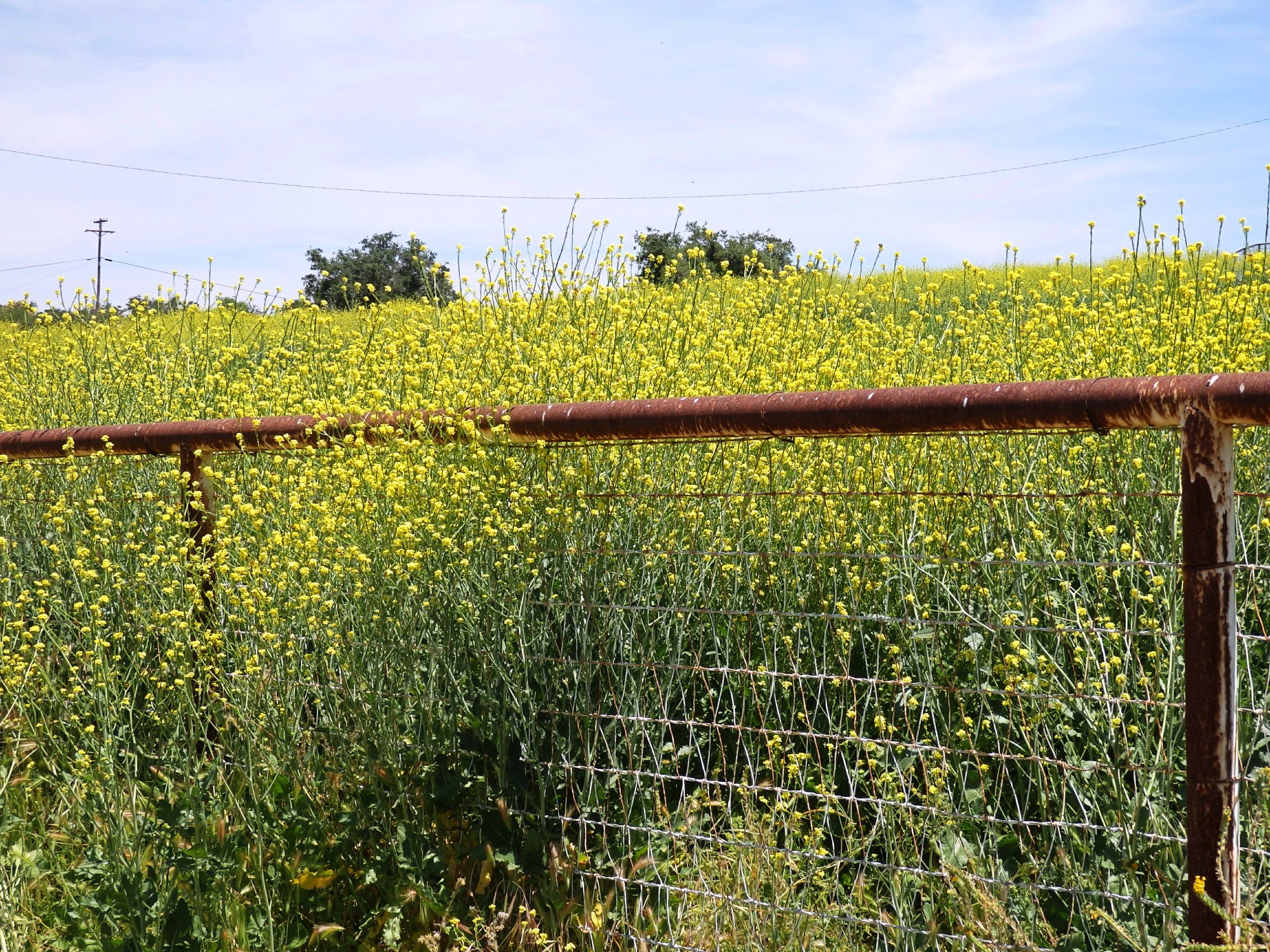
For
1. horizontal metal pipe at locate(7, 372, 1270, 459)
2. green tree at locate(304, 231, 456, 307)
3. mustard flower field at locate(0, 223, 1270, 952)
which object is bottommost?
mustard flower field at locate(0, 223, 1270, 952)

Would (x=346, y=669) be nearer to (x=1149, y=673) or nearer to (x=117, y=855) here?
(x=117, y=855)

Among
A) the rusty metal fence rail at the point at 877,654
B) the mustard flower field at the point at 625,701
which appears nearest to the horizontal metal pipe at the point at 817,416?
the rusty metal fence rail at the point at 877,654

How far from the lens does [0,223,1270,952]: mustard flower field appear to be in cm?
244

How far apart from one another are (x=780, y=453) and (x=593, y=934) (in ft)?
4.74

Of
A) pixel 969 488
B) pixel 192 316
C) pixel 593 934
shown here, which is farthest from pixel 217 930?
pixel 192 316

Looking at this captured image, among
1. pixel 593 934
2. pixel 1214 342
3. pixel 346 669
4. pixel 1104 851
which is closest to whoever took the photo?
pixel 1104 851

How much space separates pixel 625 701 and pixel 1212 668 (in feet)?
4.52

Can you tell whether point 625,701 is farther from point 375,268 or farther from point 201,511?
point 375,268

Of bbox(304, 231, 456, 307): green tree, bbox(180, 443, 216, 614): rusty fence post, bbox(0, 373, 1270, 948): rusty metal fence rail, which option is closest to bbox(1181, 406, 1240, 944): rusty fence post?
bbox(0, 373, 1270, 948): rusty metal fence rail

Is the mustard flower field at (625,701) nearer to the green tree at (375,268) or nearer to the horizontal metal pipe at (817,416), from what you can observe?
the horizontal metal pipe at (817,416)

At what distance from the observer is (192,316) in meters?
6.82

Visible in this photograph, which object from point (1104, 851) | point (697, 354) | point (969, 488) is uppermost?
point (697, 354)

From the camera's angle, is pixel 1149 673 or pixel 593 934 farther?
pixel 1149 673

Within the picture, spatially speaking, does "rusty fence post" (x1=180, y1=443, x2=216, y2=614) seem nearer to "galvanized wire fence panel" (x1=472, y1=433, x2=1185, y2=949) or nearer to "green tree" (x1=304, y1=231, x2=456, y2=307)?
"galvanized wire fence panel" (x1=472, y1=433, x2=1185, y2=949)
